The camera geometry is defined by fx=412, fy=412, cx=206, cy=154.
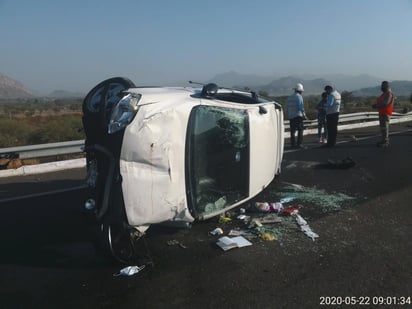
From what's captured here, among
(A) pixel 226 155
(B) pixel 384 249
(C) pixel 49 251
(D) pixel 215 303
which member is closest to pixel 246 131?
(A) pixel 226 155

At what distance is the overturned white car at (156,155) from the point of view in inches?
142

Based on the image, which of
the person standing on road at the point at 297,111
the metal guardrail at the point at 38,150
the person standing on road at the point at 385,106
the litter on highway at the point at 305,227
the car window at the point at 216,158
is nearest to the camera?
the car window at the point at 216,158

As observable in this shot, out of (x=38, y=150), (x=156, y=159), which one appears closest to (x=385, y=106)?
(x=38, y=150)

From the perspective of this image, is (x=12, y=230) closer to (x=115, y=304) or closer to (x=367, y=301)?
(x=115, y=304)

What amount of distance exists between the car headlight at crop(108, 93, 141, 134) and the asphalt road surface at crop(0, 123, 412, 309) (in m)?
0.88

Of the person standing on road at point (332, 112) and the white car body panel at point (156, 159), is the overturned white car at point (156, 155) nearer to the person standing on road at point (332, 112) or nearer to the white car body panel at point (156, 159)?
the white car body panel at point (156, 159)

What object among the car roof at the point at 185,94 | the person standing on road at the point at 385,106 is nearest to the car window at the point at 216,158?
the car roof at the point at 185,94

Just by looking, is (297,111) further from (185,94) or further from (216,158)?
(185,94)

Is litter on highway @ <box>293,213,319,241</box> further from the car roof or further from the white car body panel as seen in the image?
the car roof

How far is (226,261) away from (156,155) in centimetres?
121

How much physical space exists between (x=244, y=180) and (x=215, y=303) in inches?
78.2

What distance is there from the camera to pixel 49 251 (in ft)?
14.0

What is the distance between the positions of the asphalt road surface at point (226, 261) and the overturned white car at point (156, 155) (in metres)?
0.32

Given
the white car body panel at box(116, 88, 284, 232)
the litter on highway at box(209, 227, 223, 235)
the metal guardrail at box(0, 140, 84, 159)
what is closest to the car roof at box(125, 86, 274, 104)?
the white car body panel at box(116, 88, 284, 232)
